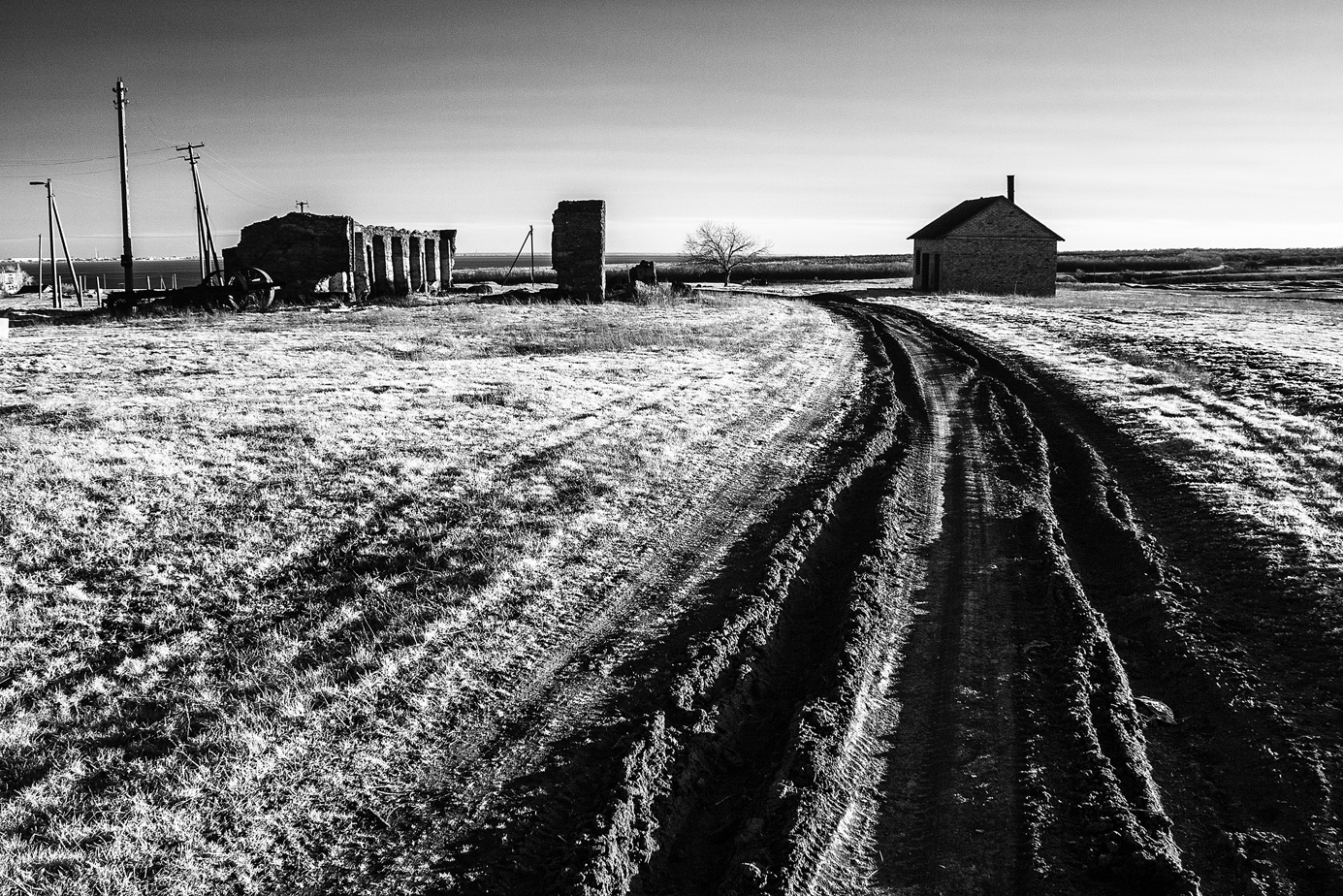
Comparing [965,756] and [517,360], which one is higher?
[517,360]

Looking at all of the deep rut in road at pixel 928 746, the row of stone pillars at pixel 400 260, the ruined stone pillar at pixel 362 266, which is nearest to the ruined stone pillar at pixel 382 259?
the row of stone pillars at pixel 400 260

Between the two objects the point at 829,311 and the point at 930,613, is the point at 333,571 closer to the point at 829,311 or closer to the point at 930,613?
the point at 930,613

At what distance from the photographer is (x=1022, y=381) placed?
14.8 metres

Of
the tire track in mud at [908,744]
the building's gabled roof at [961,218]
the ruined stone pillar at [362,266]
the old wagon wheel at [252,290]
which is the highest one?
the building's gabled roof at [961,218]

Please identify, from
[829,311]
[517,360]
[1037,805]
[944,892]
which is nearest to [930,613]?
[1037,805]

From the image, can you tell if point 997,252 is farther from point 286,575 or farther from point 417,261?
point 286,575

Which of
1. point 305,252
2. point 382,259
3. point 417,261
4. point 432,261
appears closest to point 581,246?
point 305,252

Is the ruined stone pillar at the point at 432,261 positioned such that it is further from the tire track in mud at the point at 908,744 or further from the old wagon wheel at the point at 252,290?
the tire track in mud at the point at 908,744

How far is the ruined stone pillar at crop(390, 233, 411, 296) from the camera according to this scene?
35.8 metres

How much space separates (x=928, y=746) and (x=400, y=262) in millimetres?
38278

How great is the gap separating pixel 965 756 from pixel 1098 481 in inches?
208

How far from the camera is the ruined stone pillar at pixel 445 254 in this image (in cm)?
4175

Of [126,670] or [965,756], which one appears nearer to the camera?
[965,756]

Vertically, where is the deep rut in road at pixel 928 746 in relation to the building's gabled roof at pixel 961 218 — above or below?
below
